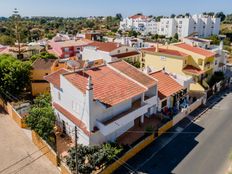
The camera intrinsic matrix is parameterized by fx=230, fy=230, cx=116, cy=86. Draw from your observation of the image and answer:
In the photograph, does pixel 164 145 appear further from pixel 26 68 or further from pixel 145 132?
pixel 26 68

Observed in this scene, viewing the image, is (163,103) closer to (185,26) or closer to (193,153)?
(193,153)

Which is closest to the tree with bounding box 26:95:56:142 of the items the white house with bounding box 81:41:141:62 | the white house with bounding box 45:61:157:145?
the white house with bounding box 45:61:157:145

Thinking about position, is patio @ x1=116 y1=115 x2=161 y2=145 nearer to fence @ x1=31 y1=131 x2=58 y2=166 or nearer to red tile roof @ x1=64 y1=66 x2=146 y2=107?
red tile roof @ x1=64 y1=66 x2=146 y2=107

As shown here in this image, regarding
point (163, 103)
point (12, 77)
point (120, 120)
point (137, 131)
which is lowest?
point (137, 131)

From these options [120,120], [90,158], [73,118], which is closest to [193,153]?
[120,120]

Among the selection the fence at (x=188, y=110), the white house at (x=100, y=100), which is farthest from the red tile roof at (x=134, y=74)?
the fence at (x=188, y=110)

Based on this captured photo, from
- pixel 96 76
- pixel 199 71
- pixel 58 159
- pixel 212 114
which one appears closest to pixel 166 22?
pixel 199 71
